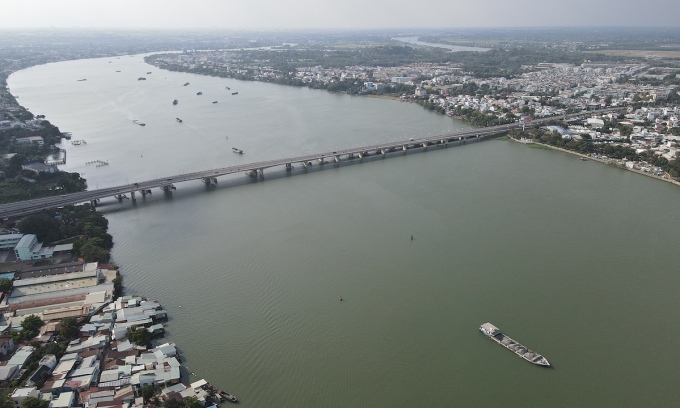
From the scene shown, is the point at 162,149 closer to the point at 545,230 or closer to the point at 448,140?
the point at 448,140

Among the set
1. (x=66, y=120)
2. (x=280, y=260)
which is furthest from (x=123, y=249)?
(x=66, y=120)

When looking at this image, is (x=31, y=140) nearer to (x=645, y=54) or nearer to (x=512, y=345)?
(x=512, y=345)

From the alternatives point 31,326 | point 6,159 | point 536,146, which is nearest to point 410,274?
point 31,326

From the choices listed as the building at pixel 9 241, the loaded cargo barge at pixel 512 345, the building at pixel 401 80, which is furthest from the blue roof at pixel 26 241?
the building at pixel 401 80

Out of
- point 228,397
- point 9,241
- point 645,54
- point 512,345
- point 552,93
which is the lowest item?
point 228,397

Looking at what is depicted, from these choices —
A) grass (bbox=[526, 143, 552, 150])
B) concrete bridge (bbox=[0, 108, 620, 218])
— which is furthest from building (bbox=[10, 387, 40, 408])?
grass (bbox=[526, 143, 552, 150])
